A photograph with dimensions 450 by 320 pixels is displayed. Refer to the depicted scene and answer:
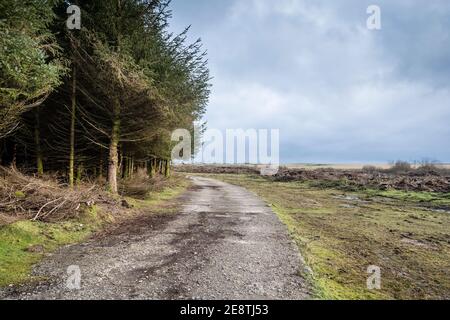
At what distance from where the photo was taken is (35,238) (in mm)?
7621

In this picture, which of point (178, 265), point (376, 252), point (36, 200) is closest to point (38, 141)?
point (36, 200)

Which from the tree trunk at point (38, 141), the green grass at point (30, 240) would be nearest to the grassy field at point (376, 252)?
the green grass at point (30, 240)

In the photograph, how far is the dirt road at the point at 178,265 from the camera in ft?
16.2

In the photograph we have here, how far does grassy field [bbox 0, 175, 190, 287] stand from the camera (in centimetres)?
577

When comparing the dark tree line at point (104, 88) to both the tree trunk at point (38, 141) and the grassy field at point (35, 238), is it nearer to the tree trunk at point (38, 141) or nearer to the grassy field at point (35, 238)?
the tree trunk at point (38, 141)

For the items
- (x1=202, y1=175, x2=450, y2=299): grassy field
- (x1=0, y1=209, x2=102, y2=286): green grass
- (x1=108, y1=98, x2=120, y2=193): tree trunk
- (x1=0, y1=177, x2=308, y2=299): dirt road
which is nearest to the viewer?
(x1=0, y1=177, x2=308, y2=299): dirt road

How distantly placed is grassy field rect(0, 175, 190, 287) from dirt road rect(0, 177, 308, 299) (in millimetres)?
338

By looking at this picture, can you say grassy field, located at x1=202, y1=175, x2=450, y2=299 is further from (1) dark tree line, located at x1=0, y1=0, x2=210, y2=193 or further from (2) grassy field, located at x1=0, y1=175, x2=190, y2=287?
(1) dark tree line, located at x1=0, y1=0, x2=210, y2=193

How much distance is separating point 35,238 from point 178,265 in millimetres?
3771

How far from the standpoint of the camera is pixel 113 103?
43.8ft

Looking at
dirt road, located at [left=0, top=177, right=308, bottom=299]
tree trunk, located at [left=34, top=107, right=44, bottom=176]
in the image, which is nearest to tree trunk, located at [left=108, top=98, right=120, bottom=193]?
tree trunk, located at [left=34, top=107, right=44, bottom=176]

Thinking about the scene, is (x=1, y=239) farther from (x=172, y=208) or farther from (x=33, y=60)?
(x=172, y=208)
